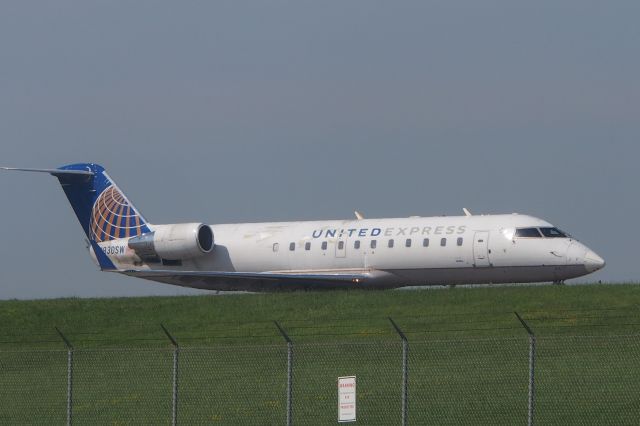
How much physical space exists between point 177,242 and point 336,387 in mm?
21242

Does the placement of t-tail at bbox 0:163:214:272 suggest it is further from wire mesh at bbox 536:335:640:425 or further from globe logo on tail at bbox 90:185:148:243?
wire mesh at bbox 536:335:640:425

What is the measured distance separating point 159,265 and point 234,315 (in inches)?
440

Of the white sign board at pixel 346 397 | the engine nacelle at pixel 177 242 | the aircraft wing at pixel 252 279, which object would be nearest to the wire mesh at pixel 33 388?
the white sign board at pixel 346 397

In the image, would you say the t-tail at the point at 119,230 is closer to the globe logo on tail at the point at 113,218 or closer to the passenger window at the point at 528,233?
the globe logo on tail at the point at 113,218

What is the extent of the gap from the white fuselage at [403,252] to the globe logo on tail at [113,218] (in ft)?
5.34

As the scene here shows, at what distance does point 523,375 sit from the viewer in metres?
26.0

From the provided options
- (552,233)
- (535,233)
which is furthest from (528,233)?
(552,233)

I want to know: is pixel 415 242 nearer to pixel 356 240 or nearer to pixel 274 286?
pixel 356 240

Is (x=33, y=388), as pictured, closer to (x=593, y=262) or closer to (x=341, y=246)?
(x=341, y=246)

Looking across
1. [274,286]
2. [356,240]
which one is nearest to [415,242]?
[356,240]

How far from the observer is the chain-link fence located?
2148 centimetres

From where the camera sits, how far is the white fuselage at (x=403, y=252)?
3881cm

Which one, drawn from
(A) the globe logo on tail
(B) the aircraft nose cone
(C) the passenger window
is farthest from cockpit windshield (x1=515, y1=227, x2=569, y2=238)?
(A) the globe logo on tail

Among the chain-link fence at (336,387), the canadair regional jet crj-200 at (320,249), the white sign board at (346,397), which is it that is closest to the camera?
the white sign board at (346,397)
